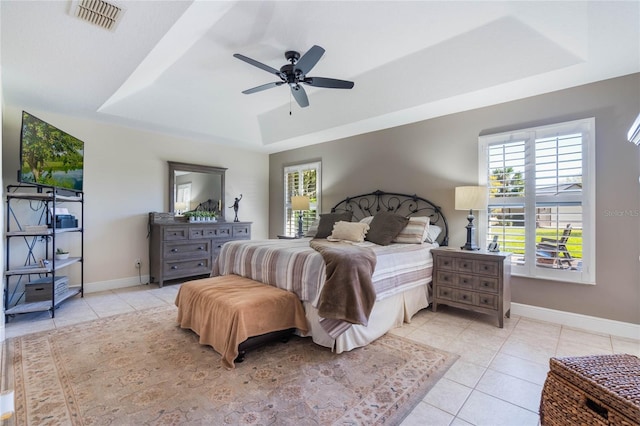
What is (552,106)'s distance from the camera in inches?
125

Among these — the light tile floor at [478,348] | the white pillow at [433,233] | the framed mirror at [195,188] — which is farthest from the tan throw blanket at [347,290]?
the framed mirror at [195,188]

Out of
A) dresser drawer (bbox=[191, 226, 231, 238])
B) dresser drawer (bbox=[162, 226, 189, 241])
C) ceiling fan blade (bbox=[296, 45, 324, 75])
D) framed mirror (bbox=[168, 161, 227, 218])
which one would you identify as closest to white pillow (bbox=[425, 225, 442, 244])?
ceiling fan blade (bbox=[296, 45, 324, 75])

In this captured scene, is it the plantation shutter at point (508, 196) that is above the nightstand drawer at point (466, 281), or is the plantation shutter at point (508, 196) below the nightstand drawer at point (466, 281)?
above

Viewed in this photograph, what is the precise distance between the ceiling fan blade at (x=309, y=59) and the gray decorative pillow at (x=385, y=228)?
6.74ft

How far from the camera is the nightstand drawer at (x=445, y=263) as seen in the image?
3281 mm

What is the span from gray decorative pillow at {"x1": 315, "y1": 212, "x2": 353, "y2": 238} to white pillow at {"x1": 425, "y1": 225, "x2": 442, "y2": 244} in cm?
→ 120

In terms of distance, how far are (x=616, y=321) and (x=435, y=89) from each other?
2970 millimetres

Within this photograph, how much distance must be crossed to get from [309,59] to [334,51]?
0.66 meters

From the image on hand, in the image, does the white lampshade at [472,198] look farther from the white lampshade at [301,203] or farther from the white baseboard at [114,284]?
the white baseboard at [114,284]

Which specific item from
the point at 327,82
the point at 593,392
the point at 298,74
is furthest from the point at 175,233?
the point at 593,392

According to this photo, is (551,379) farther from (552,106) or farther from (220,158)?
(220,158)

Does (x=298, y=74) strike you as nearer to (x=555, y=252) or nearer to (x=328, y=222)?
(x=328, y=222)

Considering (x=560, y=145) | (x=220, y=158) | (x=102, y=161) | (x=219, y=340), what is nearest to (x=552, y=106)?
(x=560, y=145)

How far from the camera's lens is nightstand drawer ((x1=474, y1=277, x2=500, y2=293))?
2967 millimetres
